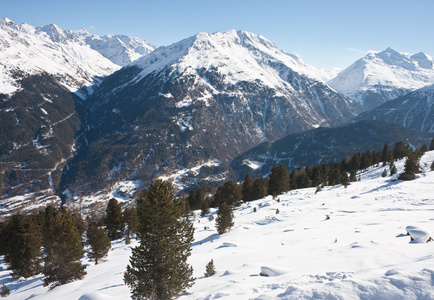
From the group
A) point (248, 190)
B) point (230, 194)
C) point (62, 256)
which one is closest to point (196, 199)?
point (248, 190)

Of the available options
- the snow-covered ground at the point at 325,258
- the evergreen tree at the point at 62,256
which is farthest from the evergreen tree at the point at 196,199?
the evergreen tree at the point at 62,256

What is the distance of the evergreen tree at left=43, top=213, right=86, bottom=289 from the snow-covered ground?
218 cm

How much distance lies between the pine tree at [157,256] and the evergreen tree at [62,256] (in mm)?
15665

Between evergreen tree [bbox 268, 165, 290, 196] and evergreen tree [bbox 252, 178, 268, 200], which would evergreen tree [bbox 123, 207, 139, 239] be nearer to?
evergreen tree [bbox 252, 178, 268, 200]

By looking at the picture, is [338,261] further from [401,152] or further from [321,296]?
[401,152]

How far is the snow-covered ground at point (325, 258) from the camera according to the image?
260 inches

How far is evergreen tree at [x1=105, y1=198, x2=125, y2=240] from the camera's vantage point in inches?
1981

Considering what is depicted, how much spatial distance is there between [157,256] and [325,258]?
8.63 m

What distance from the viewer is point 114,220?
51000 millimetres

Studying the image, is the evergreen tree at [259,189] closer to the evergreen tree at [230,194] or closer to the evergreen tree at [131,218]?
the evergreen tree at [230,194]

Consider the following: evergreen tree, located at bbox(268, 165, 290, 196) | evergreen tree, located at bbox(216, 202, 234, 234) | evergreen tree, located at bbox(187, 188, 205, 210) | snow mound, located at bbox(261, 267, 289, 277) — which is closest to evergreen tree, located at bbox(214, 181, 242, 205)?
evergreen tree, located at bbox(268, 165, 290, 196)

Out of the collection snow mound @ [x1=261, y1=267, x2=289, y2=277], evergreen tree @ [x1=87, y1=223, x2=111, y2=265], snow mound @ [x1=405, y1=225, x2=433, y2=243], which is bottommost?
evergreen tree @ [x1=87, y1=223, x2=111, y2=265]

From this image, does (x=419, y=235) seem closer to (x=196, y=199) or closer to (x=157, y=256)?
(x=157, y=256)

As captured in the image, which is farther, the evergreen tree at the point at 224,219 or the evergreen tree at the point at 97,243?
the evergreen tree at the point at 97,243
